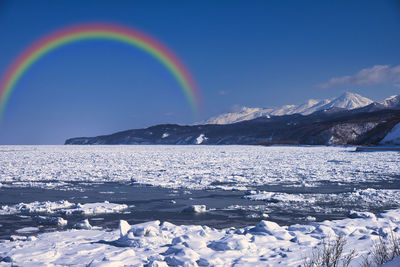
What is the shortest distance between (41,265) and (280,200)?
23.6 feet

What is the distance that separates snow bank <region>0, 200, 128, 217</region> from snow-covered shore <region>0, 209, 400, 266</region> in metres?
2.08

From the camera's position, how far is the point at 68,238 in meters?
6.68

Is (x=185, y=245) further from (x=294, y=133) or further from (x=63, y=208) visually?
(x=294, y=133)

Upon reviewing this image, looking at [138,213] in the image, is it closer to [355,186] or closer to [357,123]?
[355,186]

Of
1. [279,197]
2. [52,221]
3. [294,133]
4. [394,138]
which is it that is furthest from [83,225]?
[294,133]

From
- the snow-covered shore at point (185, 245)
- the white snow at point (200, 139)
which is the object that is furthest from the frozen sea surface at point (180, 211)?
the white snow at point (200, 139)

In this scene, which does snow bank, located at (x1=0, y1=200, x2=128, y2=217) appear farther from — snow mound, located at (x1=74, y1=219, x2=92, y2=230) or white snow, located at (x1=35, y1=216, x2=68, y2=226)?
snow mound, located at (x1=74, y1=219, x2=92, y2=230)

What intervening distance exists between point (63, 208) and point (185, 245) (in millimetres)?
4806

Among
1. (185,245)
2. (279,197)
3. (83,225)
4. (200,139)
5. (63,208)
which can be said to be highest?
(200,139)

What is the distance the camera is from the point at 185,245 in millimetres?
6129

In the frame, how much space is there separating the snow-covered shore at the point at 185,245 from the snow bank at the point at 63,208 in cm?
208

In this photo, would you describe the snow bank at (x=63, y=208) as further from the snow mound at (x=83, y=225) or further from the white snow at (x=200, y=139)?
the white snow at (x=200, y=139)

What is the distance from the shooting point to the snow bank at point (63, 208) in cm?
915

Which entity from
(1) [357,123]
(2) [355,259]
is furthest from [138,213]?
(1) [357,123]
